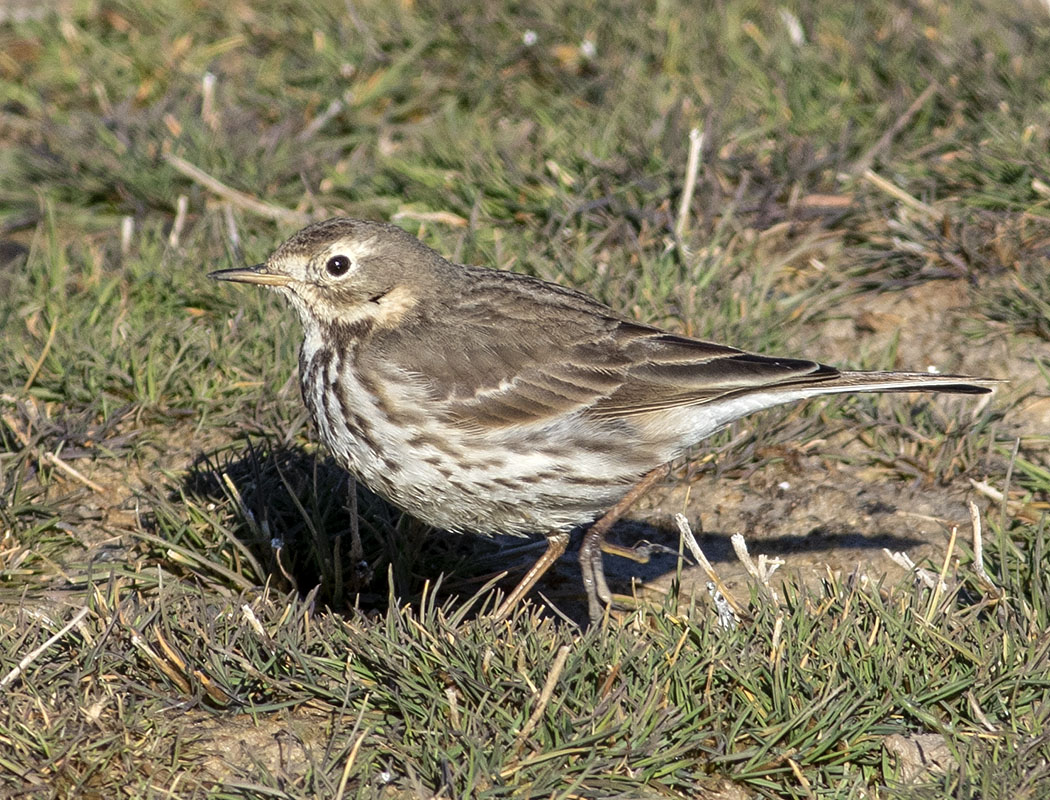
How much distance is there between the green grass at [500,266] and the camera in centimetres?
404

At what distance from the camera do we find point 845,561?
535 cm

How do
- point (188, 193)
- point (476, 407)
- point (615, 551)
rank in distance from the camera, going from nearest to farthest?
point (476, 407), point (615, 551), point (188, 193)

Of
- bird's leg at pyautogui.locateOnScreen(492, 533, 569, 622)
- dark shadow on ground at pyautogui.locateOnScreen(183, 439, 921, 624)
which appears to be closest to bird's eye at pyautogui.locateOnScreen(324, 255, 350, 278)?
dark shadow on ground at pyautogui.locateOnScreen(183, 439, 921, 624)

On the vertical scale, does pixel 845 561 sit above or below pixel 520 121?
below

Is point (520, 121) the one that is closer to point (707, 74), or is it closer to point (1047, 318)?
point (707, 74)

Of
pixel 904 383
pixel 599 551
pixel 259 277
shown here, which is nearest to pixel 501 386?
pixel 599 551

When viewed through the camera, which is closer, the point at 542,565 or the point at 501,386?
the point at 501,386

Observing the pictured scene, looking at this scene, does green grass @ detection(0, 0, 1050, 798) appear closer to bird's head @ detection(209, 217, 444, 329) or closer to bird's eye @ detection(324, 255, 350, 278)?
bird's head @ detection(209, 217, 444, 329)

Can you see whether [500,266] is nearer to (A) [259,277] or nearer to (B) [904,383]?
(A) [259,277]

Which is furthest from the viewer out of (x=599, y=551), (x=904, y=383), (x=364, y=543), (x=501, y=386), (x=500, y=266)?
(x=500, y=266)

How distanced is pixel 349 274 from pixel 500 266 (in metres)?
1.82

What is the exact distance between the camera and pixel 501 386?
4836 millimetres

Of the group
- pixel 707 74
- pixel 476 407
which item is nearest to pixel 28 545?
pixel 476 407

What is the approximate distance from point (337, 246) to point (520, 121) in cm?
327
